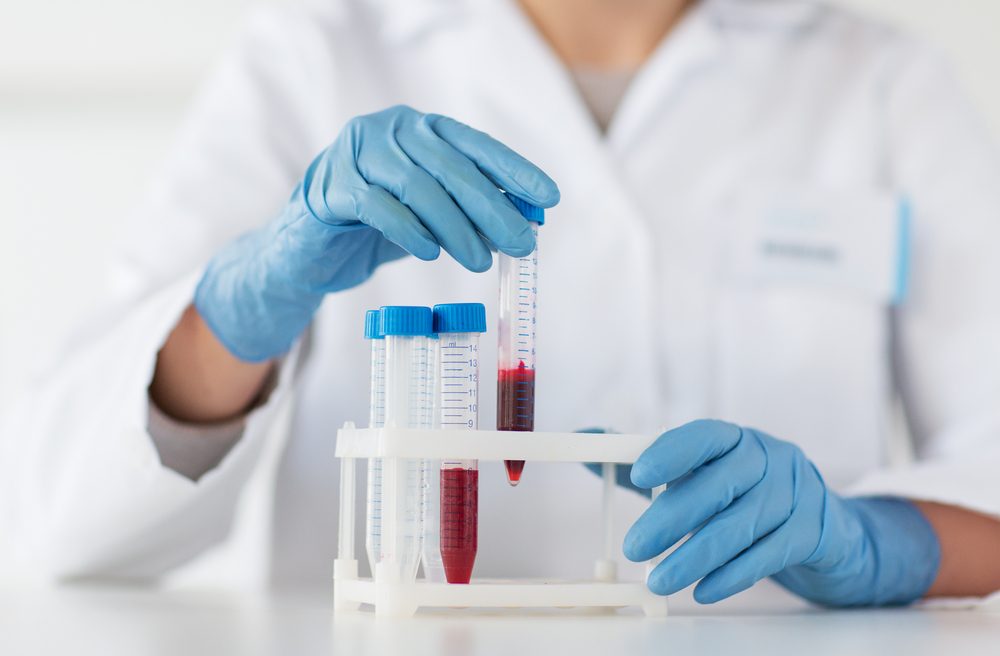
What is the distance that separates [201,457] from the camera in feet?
4.32

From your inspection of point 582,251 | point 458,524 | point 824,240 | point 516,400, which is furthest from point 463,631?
point 824,240

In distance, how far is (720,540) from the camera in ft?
3.20

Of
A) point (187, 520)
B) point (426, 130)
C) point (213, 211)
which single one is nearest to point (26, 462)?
point (187, 520)

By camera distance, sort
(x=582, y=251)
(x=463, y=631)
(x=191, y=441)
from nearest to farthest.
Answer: (x=463, y=631)
(x=191, y=441)
(x=582, y=251)

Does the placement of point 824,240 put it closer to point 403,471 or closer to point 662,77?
point 662,77

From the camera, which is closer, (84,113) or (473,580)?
(473,580)

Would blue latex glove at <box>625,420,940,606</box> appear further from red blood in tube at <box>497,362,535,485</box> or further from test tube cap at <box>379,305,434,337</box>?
test tube cap at <box>379,305,434,337</box>

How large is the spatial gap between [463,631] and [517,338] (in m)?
0.28

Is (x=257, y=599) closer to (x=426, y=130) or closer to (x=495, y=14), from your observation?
(x=426, y=130)

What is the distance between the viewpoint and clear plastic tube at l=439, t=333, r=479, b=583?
929 mm

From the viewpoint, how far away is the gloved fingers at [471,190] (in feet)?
3.14

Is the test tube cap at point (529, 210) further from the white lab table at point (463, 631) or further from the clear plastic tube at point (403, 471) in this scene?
the white lab table at point (463, 631)

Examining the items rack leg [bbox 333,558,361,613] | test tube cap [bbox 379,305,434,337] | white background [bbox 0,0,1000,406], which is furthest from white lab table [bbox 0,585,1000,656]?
white background [bbox 0,0,1000,406]

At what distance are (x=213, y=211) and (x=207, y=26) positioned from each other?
128 cm
